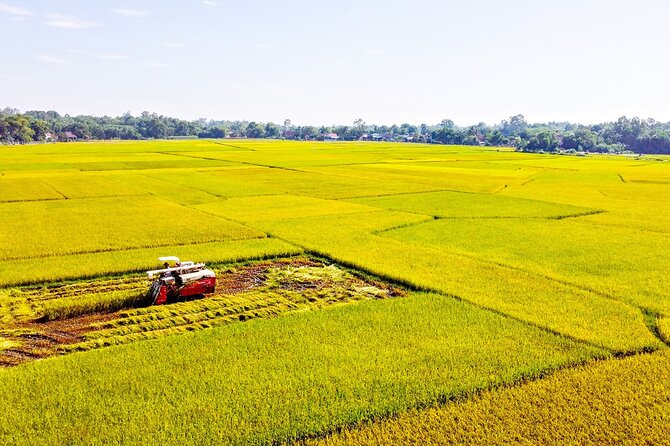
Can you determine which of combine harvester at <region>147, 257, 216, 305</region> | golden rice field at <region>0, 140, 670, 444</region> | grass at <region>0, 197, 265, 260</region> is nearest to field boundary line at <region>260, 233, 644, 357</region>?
golden rice field at <region>0, 140, 670, 444</region>

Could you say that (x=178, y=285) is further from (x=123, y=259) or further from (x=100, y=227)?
(x=100, y=227)

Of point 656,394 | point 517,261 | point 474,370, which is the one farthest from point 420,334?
point 517,261

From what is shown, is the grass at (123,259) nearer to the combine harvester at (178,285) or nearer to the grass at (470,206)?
the combine harvester at (178,285)

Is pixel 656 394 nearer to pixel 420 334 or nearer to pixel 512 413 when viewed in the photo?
pixel 512 413

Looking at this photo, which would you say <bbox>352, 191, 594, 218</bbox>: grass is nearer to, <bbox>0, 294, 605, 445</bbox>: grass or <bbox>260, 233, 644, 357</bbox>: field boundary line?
<bbox>260, 233, 644, 357</bbox>: field boundary line

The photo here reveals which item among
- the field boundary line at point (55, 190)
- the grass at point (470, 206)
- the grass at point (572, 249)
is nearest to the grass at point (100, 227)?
the field boundary line at point (55, 190)

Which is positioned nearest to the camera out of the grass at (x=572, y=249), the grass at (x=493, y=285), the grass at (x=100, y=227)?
the grass at (x=493, y=285)
